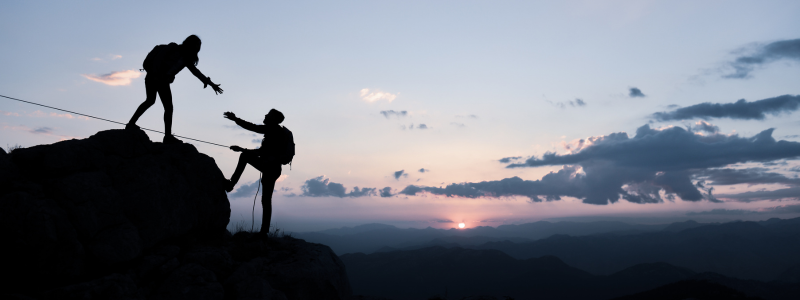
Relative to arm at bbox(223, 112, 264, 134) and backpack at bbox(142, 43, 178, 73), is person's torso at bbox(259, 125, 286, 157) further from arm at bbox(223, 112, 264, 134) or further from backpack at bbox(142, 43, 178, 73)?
backpack at bbox(142, 43, 178, 73)

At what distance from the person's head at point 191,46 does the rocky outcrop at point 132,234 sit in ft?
8.43

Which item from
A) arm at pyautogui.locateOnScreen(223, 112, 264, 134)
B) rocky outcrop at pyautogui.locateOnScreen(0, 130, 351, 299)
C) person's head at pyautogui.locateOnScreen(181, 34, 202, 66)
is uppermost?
person's head at pyautogui.locateOnScreen(181, 34, 202, 66)

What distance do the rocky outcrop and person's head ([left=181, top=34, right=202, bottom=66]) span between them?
2571 mm

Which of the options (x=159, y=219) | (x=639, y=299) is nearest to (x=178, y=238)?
(x=159, y=219)

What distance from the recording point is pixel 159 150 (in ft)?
36.7

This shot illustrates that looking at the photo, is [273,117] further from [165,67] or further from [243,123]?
[165,67]

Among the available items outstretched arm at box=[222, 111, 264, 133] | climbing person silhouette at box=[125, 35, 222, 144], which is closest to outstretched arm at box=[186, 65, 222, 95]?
climbing person silhouette at box=[125, 35, 222, 144]

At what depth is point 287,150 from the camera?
462 inches

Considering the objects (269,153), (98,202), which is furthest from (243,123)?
(98,202)

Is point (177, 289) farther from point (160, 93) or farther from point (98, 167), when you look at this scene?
point (160, 93)

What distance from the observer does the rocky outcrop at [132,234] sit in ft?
24.6

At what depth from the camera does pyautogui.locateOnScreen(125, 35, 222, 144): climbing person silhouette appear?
1089 centimetres

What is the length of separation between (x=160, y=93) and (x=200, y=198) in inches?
122

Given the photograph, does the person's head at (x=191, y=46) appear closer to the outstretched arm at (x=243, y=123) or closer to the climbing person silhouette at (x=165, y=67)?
the climbing person silhouette at (x=165, y=67)
